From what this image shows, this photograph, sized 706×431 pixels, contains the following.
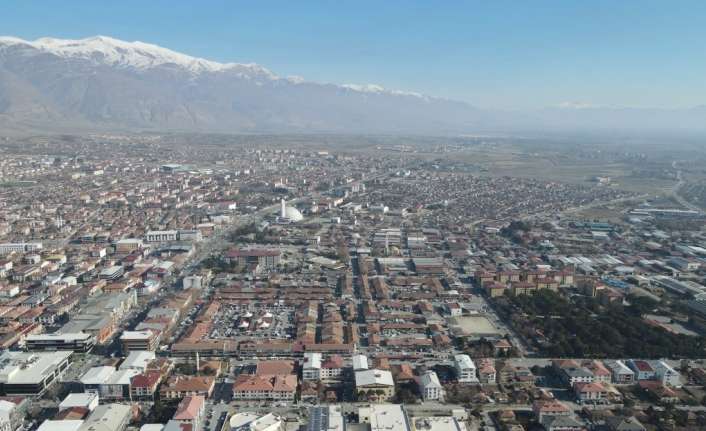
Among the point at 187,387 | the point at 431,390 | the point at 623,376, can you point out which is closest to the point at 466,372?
the point at 431,390

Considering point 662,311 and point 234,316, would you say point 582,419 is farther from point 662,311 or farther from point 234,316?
point 234,316

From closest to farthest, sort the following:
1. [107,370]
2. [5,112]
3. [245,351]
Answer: [107,370] < [245,351] < [5,112]

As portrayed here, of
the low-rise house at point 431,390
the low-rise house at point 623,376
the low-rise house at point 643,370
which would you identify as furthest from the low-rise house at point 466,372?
the low-rise house at point 643,370

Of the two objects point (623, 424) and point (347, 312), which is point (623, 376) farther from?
point (347, 312)

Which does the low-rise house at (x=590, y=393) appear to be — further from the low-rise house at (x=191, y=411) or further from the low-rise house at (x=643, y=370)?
the low-rise house at (x=191, y=411)

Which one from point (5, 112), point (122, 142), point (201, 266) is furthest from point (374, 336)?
point (5, 112)

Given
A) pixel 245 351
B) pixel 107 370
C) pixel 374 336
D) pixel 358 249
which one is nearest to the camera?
pixel 107 370

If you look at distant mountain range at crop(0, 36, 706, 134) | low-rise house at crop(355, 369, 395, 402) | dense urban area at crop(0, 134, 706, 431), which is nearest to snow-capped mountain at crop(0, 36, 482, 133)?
distant mountain range at crop(0, 36, 706, 134)

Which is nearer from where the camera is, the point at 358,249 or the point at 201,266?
the point at 201,266
